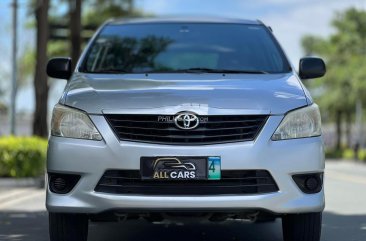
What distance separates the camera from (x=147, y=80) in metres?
4.99

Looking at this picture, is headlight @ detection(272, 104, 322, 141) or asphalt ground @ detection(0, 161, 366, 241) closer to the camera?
headlight @ detection(272, 104, 322, 141)

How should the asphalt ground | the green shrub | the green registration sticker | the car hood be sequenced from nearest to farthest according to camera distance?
1. the green registration sticker
2. the car hood
3. the asphalt ground
4. the green shrub

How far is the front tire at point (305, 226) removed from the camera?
4.89m

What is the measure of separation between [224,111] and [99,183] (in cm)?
96

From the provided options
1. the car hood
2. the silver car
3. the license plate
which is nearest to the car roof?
the car hood

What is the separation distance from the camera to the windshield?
572 centimetres

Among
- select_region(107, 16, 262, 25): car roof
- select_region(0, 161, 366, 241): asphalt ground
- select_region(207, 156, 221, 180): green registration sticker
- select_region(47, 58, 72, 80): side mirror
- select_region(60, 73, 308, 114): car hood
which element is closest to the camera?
select_region(207, 156, 221, 180): green registration sticker

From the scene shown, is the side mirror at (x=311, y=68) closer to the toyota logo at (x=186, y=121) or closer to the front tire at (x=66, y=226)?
the toyota logo at (x=186, y=121)

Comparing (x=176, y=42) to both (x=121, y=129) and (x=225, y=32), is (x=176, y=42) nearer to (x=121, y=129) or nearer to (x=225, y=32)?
(x=225, y=32)

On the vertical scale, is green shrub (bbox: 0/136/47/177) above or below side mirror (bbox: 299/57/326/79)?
below

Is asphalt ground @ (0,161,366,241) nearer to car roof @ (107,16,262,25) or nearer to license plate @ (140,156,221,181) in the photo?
license plate @ (140,156,221,181)

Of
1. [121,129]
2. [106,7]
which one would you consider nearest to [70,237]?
[121,129]

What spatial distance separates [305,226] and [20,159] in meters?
8.58

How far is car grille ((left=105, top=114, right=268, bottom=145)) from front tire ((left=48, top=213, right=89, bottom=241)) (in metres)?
0.78
